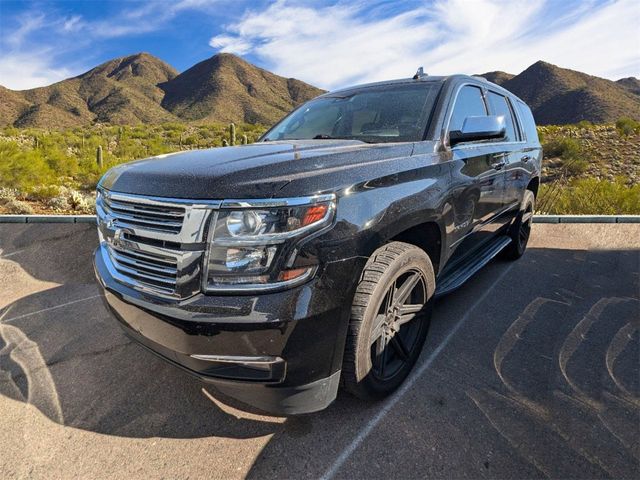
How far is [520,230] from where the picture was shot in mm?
4590

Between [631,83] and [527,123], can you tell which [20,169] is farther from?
[631,83]

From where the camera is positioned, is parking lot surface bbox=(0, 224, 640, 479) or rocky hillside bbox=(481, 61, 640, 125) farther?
rocky hillside bbox=(481, 61, 640, 125)

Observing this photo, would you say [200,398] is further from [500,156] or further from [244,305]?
[500,156]

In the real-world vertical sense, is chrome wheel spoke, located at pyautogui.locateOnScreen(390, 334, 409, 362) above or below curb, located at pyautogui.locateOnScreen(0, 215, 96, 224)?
below

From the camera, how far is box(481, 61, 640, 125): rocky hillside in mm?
44125

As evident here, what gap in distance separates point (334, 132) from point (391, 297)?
4.50 feet

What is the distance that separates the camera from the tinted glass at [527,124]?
4.55 m

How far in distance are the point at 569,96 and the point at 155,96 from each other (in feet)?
216

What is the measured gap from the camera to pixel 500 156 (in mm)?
3471

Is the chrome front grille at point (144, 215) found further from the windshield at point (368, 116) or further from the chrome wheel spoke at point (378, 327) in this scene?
the windshield at point (368, 116)

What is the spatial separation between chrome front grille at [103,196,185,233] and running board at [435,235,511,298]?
1742 millimetres

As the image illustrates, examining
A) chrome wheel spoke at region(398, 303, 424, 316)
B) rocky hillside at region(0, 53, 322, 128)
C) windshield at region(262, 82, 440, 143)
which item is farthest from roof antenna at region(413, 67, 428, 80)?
rocky hillside at region(0, 53, 322, 128)

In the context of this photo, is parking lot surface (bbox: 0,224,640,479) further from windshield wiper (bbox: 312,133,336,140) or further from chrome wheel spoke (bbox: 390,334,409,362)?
windshield wiper (bbox: 312,133,336,140)

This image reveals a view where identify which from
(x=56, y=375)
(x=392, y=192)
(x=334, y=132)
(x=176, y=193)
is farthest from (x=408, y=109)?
(x=56, y=375)
